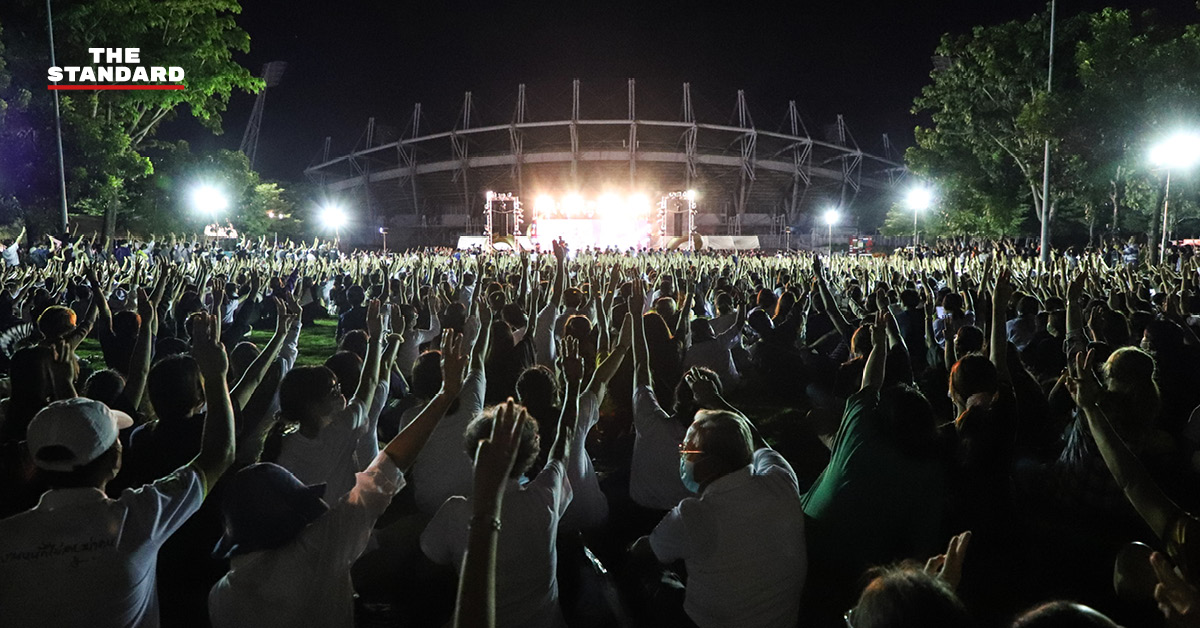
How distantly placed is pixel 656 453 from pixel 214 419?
2.33 metres

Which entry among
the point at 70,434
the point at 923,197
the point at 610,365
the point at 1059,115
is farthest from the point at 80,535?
the point at 923,197

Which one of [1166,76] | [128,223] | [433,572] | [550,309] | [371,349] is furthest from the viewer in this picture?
[128,223]

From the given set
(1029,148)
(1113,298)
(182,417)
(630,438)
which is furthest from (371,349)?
(1029,148)

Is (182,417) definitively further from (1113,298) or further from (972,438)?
(1113,298)

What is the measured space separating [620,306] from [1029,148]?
2179 cm

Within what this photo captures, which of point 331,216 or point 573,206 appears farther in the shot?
point 331,216

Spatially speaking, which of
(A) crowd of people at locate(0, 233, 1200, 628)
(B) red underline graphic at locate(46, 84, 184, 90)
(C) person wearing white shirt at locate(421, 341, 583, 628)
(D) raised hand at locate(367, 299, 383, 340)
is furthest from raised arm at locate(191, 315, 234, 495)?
(B) red underline graphic at locate(46, 84, 184, 90)

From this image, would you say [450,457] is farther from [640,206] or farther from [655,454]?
[640,206]

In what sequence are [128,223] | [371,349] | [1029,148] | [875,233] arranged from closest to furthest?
[371,349]
[1029,148]
[128,223]
[875,233]

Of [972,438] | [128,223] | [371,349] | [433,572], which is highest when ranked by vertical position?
[128,223]

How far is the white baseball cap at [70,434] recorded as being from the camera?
2.26 m

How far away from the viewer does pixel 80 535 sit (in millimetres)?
2234

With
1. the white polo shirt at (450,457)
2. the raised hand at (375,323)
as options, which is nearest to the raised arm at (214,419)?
the raised hand at (375,323)

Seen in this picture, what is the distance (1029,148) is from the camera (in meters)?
24.4
